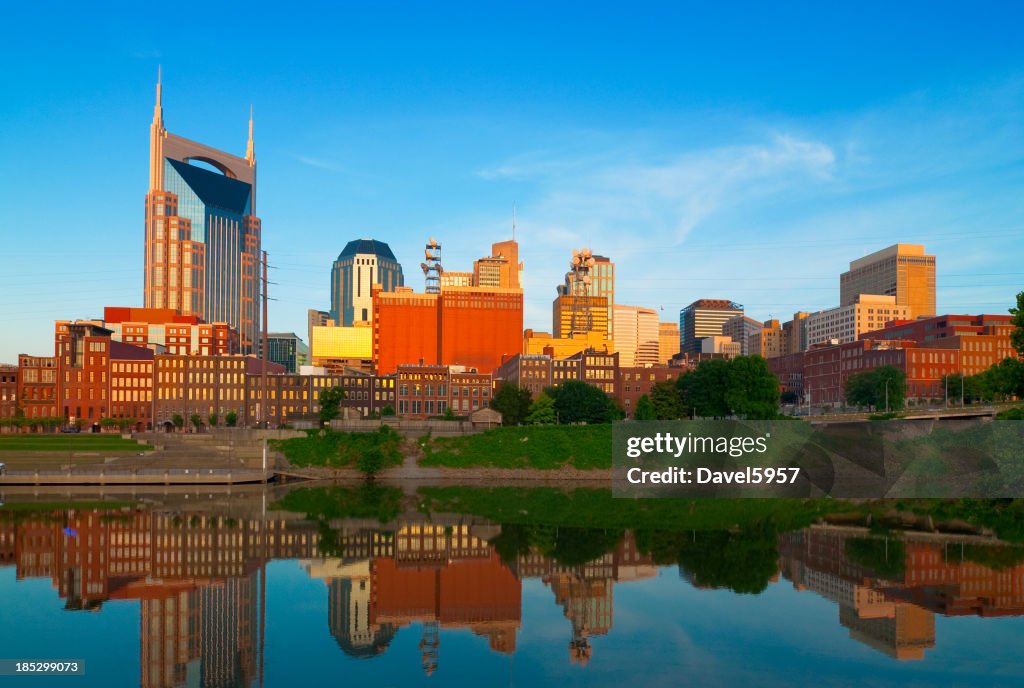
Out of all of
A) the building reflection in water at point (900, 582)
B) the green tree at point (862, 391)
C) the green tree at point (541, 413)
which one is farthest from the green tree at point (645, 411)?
the building reflection in water at point (900, 582)

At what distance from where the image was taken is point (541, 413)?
440 ft

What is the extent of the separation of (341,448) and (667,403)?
67033 mm

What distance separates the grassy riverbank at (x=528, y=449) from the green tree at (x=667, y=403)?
45.8m

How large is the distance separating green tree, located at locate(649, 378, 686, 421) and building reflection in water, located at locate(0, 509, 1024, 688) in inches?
3616

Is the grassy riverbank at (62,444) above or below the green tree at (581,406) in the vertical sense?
below

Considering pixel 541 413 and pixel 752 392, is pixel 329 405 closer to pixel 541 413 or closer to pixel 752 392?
pixel 541 413

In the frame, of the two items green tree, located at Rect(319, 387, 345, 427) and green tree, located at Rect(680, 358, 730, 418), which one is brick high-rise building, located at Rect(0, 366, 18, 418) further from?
green tree, located at Rect(680, 358, 730, 418)

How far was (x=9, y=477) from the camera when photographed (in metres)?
87.9

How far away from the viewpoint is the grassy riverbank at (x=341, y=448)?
4033 inches

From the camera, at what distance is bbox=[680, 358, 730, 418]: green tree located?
128 m

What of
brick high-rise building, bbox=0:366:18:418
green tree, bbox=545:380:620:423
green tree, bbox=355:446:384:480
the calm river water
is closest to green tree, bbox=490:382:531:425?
green tree, bbox=545:380:620:423


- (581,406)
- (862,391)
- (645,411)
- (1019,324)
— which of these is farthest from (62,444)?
(862,391)

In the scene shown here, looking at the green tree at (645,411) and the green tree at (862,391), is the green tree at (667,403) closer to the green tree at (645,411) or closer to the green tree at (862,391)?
the green tree at (645,411)

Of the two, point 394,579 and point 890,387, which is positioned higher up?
point 890,387
